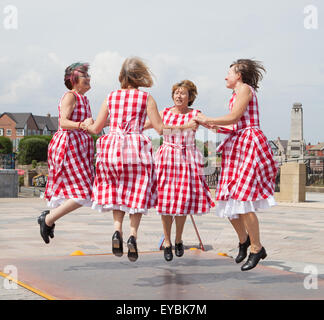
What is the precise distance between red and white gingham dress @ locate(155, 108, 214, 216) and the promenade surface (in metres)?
0.58

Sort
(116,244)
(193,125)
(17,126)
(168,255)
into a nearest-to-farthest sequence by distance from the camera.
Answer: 1. (116,244)
2. (193,125)
3. (168,255)
4. (17,126)

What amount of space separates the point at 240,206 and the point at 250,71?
1.26m

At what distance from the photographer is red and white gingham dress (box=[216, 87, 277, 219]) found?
4.50 metres

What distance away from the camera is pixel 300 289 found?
4.20 meters

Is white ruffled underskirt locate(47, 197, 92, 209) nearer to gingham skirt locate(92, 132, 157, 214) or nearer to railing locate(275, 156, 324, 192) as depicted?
gingham skirt locate(92, 132, 157, 214)

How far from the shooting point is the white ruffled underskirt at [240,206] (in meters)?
4.50

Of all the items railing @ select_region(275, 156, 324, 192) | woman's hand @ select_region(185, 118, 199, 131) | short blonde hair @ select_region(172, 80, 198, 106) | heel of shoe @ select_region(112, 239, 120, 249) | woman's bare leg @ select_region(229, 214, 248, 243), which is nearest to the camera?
heel of shoe @ select_region(112, 239, 120, 249)

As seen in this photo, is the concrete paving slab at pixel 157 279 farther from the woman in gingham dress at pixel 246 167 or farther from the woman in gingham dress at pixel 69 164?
the woman in gingham dress at pixel 69 164

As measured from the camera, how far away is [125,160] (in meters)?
4.41

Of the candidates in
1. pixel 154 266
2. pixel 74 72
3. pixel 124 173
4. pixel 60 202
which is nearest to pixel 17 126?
pixel 74 72

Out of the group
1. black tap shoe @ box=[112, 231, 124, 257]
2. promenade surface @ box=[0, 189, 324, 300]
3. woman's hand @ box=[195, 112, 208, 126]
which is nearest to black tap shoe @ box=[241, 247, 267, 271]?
promenade surface @ box=[0, 189, 324, 300]

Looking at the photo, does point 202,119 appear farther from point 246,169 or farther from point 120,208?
point 120,208
